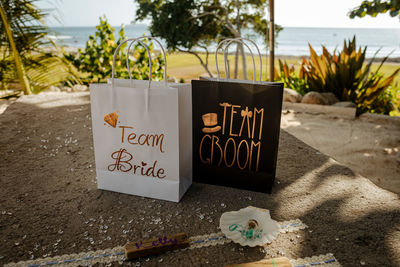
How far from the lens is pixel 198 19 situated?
675 centimetres

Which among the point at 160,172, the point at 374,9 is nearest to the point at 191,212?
the point at 160,172

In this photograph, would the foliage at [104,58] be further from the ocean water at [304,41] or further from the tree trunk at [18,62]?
the ocean water at [304,41]

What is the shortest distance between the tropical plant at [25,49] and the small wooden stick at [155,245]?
10.1 ft

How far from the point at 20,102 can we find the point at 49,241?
2.31 meters

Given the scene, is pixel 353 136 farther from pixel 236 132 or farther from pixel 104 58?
pixel 104 58

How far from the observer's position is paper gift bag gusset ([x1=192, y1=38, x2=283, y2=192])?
120 centimetres

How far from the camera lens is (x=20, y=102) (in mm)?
2826

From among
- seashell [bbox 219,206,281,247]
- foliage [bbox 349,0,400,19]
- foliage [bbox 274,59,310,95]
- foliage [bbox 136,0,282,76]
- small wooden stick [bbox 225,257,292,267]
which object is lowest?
small wooden stick [bbox 225,257,292,267]

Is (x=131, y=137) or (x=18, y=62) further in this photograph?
(x=18, y=62)

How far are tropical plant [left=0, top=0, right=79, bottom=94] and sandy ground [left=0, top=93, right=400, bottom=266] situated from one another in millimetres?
1854

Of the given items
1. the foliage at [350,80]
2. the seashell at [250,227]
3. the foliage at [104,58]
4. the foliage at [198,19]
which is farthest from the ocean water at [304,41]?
the seashell at [250,227]

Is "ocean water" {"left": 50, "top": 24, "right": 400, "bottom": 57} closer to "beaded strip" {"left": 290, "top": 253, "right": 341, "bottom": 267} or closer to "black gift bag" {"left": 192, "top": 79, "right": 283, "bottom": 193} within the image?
"black gift bag" {"left": 192, "top": 79, "right": 283, "bottom": 193}

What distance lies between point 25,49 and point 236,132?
3048 mm

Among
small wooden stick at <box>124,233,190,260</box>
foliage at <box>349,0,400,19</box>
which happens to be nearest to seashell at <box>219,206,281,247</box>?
small wooden stick at <box>124,233,190,260</box>
